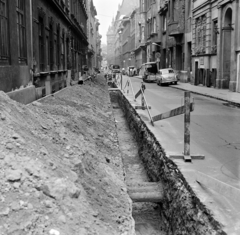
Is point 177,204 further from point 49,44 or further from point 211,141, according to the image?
point 49,44

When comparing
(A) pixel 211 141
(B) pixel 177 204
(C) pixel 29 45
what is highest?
(C) pixel 29 45

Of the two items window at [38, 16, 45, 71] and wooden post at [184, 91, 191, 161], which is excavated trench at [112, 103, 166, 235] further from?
window at [38, 16, 45, 71]

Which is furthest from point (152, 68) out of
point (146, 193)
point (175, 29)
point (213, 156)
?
point (146, 193)

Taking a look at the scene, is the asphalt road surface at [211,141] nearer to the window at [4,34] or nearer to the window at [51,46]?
the window at [4,34]

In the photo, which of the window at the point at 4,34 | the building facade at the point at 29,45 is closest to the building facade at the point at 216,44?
the building facade at the point at 29,45

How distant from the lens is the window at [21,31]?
35.8ft

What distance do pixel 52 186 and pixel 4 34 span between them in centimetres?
686

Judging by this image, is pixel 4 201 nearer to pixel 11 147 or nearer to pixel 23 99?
pixel 11 147

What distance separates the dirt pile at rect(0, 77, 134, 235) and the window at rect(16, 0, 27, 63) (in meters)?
5.50

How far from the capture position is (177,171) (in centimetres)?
535

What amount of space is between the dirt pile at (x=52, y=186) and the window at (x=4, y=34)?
3.57 meters

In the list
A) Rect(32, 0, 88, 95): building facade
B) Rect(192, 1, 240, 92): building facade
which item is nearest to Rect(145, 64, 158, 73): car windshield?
Rect(192, 1, 240, 92): building facade

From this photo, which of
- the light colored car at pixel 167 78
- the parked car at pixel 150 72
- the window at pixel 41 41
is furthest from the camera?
the parked car at pixel 150 72

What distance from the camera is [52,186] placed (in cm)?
343
